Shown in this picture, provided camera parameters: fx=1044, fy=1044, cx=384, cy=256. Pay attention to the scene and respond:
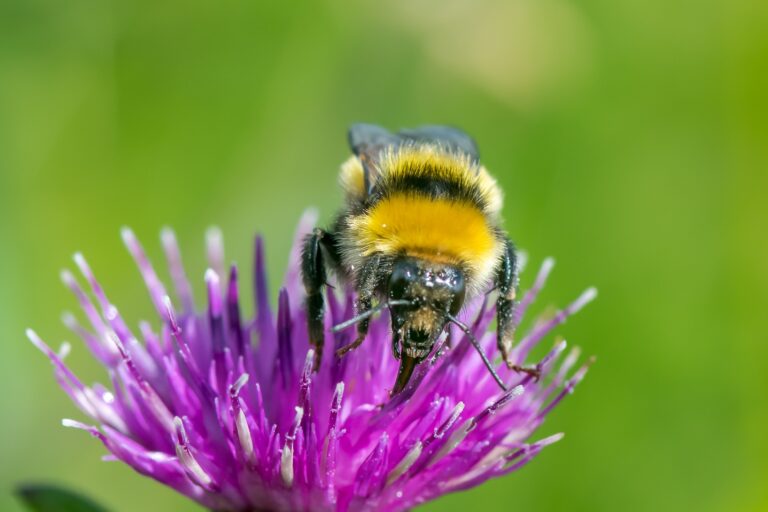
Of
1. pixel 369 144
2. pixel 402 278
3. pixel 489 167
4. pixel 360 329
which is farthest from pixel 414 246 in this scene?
pixel 489 167

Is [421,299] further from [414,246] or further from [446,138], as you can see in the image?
[446,138]

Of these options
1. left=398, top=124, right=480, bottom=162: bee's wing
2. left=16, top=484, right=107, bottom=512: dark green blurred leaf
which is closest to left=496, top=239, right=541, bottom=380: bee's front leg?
left=398, top=124, right=480, bottom=162: bee's wing

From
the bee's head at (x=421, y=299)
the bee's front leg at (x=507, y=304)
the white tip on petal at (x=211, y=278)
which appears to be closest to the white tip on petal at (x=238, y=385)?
the bee's head at (x=421, y=299)

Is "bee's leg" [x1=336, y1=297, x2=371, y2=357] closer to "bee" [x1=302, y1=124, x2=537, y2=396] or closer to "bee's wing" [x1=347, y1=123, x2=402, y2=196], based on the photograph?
"bee" [x1=302, y1=124, x2=537, y2=396]

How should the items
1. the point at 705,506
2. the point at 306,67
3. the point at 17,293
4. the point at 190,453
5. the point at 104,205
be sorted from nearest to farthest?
the point at 190,453 → the point at 705,506 → the point at 17,293 → the point at 104,205 → the point at 306,67

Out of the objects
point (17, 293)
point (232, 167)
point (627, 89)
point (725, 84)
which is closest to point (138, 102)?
point (232, 167)

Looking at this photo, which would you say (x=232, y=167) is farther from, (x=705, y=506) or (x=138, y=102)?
(x=705, y=506)
